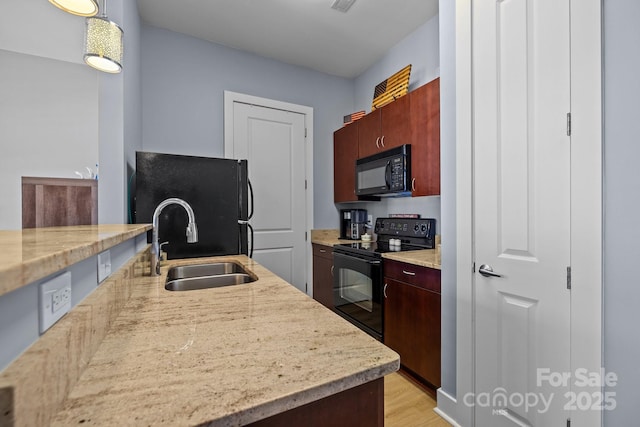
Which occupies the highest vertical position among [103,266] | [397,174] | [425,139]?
[425,139]

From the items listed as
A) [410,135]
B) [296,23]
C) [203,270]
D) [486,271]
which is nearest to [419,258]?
[486,271]

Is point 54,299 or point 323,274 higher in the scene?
point 54,299

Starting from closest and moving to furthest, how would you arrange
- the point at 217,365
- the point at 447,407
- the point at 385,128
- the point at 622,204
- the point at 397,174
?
the point at 217,365
the point at 622,204
the point at 447,407
the point at 397,174
the point at 385,128

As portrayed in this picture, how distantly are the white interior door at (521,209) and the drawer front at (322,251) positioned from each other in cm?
164

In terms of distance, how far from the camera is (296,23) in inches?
97.7

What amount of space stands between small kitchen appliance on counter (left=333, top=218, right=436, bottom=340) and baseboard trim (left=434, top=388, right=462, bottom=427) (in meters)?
0.61

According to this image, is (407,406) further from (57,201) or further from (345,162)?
(57,201)

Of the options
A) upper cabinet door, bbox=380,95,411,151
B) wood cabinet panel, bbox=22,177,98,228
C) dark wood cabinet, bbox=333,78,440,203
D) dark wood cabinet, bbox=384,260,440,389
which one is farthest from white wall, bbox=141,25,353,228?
dark wood cabinet, bbox=384,260,440,389

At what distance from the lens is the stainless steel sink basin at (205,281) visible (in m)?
1.59

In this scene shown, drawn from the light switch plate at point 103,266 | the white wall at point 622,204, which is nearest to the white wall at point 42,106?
the light switch plate at point 103,266

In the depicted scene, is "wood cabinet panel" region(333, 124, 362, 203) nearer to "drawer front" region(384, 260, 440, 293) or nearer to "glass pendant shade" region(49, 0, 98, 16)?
"drawer front" region(384, 260, 440, 293)

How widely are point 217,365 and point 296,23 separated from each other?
9.00 ft

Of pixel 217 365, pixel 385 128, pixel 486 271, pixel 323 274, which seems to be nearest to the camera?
pixel 217 365

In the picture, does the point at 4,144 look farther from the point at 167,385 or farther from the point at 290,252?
the point at 167,385
